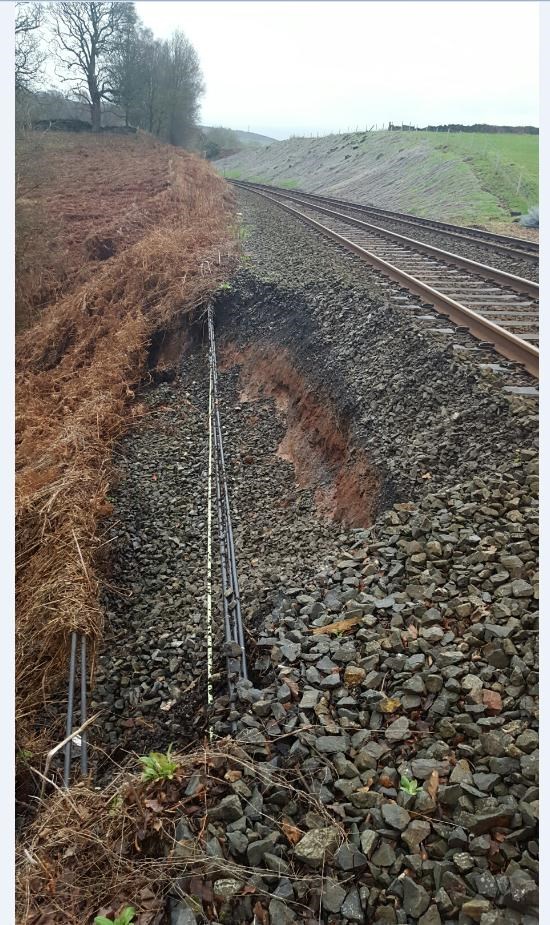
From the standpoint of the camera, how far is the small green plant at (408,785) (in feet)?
9.53

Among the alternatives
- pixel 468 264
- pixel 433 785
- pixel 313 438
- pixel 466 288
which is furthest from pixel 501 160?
pixel 433 785

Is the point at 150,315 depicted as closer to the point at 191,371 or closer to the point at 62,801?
the point at 191,371

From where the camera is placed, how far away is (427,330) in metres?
7.44

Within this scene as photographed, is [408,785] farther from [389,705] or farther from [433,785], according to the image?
[389,705]

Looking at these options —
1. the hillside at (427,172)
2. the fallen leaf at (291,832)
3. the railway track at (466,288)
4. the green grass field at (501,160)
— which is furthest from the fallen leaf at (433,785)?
the green grass field at (501,160)

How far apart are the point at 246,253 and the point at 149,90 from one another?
34.0 meters

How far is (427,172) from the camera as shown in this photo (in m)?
27.7

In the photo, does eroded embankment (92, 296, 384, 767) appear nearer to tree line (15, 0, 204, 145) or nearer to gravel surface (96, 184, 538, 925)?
gravel surface (96, 184, 538, 925)

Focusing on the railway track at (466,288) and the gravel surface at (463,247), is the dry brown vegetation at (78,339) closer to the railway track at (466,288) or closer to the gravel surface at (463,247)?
the railway track at (466,288)

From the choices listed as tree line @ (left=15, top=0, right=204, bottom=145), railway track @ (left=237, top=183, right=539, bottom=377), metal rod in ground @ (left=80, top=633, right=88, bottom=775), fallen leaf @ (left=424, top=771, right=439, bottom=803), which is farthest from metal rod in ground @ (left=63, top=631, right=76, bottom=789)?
tree line @ (left=15, top=0, right=204, bottom=145)

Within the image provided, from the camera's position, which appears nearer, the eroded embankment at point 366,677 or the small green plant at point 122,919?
the small green plant at point 122,919

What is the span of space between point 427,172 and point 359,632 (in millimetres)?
29218

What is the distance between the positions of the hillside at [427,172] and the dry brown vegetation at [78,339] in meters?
8.53

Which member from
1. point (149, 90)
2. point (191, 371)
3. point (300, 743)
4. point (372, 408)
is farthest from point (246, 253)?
point (149, 90)
